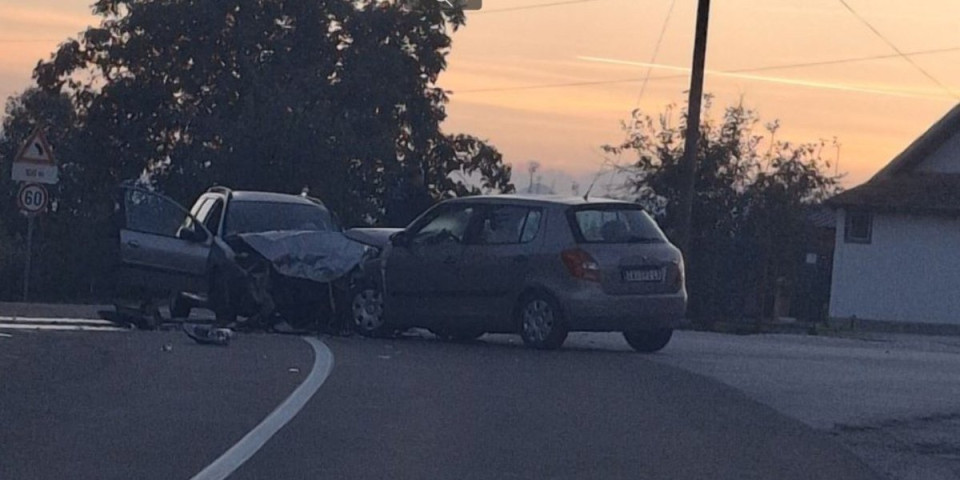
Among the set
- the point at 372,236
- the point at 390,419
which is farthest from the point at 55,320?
the point at 390,419

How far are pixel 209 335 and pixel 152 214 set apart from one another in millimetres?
4898

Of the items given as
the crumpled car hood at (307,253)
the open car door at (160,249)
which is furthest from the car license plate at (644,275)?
the open car door at (160,249)

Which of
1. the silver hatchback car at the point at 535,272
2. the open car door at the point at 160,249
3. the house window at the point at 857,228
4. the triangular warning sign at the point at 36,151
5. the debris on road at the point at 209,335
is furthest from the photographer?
the house window at the point at 857,228

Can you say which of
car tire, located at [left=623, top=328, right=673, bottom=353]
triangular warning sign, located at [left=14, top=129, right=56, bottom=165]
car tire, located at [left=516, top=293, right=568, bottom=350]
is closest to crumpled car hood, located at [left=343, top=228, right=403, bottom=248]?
car tire, located at [left=516, top=293, right=568, bottom=350]

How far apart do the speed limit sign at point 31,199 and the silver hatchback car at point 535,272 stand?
13.1 metres

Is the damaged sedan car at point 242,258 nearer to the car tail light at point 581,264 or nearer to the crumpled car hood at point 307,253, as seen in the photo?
the crumpled car hood at point 307,253

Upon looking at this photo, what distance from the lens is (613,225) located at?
18.0 m

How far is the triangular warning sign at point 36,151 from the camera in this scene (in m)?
30.0

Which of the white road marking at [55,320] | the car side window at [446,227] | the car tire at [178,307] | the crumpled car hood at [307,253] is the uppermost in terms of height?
the car side window at [446,227]

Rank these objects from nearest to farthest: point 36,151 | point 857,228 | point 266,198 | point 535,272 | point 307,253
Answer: point 535,272, point 307,253, point 266,198, point 36,151, point 857,228

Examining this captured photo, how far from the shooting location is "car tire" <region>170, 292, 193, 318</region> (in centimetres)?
2233

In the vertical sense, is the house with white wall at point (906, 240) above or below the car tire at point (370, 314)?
above

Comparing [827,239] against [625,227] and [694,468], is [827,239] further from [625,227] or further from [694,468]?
[694,468]

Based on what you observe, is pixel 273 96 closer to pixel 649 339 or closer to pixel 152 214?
pixel 152 214
